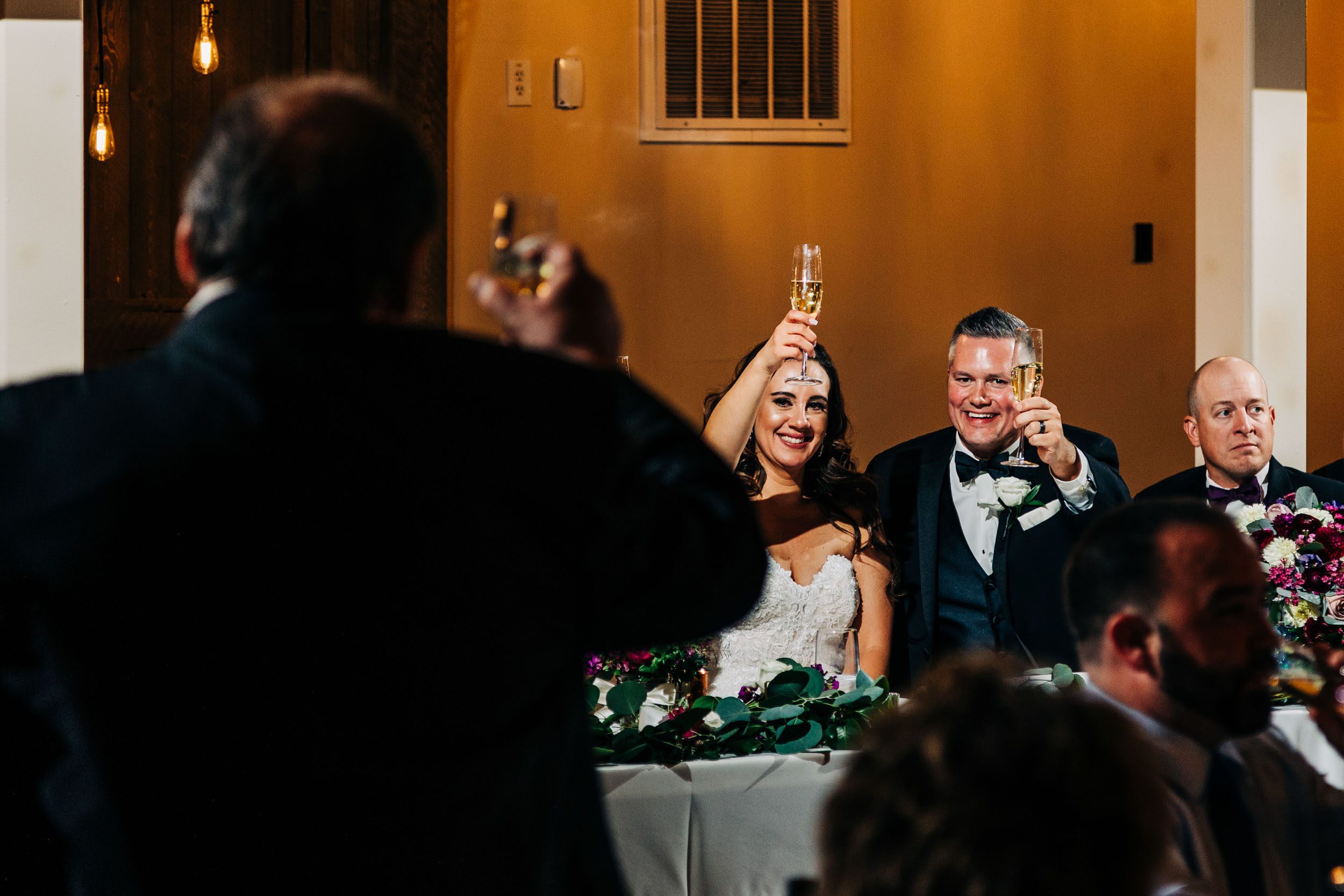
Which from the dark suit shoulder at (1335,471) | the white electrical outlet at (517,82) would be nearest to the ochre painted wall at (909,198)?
the white electrical outlet at (517,82)

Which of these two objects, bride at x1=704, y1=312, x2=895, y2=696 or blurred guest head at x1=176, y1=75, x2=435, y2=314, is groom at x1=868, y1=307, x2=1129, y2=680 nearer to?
bride at x1=704, y1=312, x2=895, y2=696

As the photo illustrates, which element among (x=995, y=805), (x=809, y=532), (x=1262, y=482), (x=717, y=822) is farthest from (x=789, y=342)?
(x=995, y=805)

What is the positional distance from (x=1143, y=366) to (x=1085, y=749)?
19.6 feet

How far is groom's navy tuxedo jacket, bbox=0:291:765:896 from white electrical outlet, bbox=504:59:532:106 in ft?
16.7

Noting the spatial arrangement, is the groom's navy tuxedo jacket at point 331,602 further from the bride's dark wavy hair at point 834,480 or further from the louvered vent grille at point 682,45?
the louvered vent grille at point 682,45

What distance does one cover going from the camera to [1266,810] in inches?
64.8

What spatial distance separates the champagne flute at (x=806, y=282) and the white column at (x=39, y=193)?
1.62 m

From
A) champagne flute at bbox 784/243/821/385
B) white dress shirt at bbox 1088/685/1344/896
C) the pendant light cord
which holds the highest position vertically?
the pendant light cord

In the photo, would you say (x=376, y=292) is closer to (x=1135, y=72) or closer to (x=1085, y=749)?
(x=1085, y=749)

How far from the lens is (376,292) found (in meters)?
1.12

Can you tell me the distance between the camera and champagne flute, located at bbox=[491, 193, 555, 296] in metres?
1.18

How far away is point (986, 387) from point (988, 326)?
176 millimetres

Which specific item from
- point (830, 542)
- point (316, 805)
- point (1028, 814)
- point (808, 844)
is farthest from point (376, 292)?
point (830, 542)

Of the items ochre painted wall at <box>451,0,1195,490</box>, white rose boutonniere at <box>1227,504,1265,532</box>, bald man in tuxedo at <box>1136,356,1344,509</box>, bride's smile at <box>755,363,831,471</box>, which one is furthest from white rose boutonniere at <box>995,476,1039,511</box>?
ochre painted wall at <box>451,0,1195,490</box>
